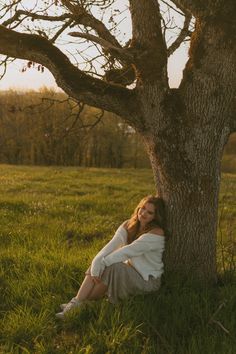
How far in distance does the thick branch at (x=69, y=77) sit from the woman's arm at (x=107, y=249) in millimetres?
1564

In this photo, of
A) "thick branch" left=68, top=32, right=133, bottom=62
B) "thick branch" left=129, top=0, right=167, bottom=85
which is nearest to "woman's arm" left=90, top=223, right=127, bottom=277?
"thick branch" left=129, top=0, right=167, bottom=85

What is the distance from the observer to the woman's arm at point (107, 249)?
19.4 ft

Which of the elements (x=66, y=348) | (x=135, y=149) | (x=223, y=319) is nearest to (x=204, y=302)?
(x=223, y=319)

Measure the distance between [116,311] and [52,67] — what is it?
3160 millimetres

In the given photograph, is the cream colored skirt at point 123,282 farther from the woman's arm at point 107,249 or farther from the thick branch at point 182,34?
the thick branch at point 182,34

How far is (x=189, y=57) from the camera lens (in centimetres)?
625

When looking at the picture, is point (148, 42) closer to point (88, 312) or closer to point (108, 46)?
point (108, 46)

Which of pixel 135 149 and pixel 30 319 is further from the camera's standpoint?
pixel 135 149

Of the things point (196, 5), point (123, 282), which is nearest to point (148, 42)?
point (196, 5)

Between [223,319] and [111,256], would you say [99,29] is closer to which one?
[111,256]

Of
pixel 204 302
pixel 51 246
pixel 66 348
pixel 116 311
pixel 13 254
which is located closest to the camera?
pixel 66 348

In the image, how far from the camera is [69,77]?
6.24 m

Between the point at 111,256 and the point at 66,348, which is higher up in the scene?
the point at 111,256

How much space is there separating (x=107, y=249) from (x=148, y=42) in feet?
8.94
